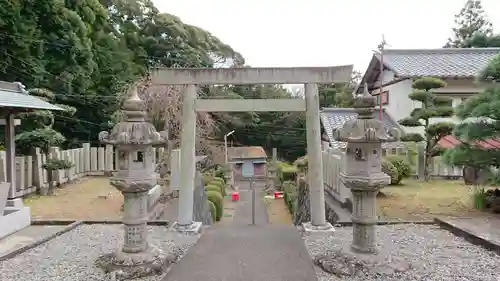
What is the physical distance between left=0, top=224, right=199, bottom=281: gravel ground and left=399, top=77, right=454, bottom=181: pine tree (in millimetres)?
7979

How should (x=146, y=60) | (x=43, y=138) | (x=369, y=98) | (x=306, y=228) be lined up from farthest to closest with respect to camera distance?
(x=146, y=60) < (x=43, y=138) < (x=306, y=228) < (x=369, y=98)

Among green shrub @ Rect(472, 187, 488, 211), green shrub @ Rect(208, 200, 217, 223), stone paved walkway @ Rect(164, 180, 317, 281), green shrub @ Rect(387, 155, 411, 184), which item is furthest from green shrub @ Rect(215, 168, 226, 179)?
green shrub @ Rect(472, 187, 488, 211)

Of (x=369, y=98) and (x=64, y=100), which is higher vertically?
(x=64, y=100)

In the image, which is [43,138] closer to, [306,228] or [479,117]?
[306,228]

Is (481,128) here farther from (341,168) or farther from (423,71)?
(423,71)

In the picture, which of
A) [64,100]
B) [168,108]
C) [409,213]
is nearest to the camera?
[409,213]

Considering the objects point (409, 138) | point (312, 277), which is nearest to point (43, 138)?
point (312, 277)

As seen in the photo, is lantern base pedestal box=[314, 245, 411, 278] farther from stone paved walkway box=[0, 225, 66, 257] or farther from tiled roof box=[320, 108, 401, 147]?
tiled roof box=[320, 108, 401, 147]

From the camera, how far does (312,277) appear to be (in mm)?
4348

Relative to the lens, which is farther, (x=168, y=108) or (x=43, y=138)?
(x=168, y=108)

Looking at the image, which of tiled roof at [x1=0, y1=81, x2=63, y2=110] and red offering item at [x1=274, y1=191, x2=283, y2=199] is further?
red offering item at [x1=274, y1=191, x2=283, y2=199]

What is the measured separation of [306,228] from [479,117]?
392 cm

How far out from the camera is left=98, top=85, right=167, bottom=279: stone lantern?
457 cm

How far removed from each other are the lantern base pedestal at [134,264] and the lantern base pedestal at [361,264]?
190 centimetres
